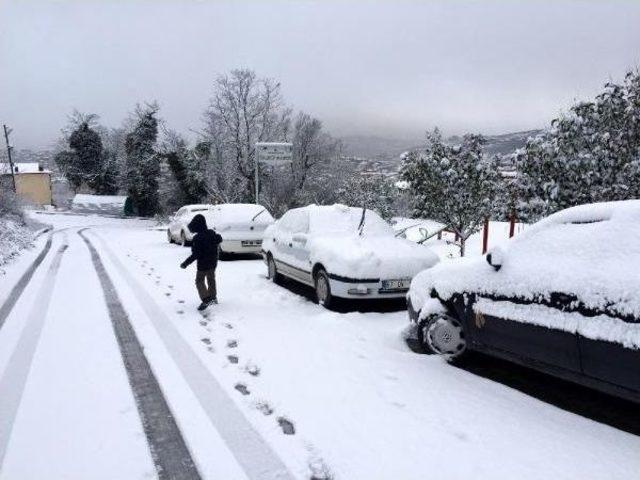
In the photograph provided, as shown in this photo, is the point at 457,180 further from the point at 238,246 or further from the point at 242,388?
the point at 242,388

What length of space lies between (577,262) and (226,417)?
318cm

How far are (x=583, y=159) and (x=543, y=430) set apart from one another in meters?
4.69

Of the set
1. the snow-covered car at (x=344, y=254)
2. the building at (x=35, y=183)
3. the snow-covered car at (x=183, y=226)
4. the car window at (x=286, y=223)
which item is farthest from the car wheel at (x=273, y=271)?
the building at (x=35, y=183)

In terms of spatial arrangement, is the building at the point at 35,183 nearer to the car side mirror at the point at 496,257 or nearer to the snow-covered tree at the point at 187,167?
the snow-covered tree at the point at 187,167

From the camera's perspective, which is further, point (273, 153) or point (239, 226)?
point (273, 153)

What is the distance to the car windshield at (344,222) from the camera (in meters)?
8.64

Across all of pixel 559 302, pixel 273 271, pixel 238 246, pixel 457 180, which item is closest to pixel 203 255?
pixel 273 271

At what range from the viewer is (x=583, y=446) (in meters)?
3.52

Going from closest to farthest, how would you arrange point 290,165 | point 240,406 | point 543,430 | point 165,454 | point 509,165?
point 165,454
point 543,430
point 240,406
point 509,165
point 290,165

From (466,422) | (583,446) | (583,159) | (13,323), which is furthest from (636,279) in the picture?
(13,323)

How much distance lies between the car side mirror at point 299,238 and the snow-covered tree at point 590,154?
3746 millimetres

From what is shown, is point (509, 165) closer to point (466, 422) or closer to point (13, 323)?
point (466, 422)

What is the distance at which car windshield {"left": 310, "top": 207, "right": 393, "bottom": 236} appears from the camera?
28.4 feet

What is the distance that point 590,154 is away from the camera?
23.0 feet
